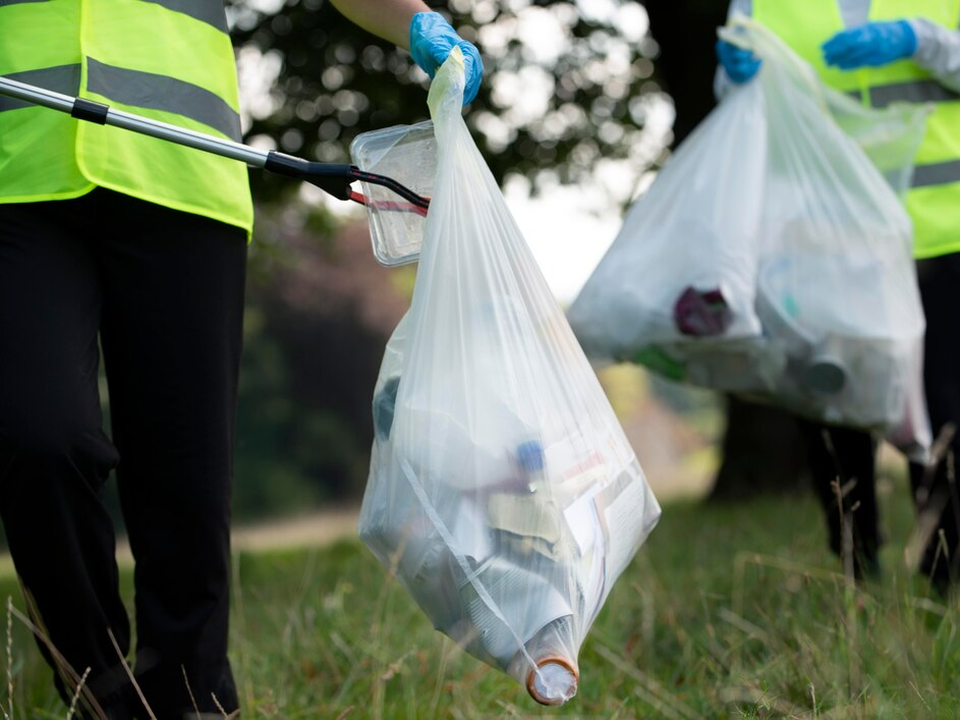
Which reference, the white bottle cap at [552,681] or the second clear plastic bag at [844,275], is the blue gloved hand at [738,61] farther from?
the white bottle cap at [552,681]

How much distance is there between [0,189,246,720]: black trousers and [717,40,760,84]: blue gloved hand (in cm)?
145

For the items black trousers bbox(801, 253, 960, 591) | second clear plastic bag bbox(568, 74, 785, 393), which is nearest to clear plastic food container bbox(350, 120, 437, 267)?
second clear plastic bag bbox(568, 74, 785, 393)

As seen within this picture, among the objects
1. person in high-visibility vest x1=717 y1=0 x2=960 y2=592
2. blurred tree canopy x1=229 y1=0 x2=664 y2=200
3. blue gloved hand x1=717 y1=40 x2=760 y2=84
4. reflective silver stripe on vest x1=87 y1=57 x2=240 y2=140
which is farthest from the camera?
blurred tree canopy x1=229 y1=0 x2=664 y2=200

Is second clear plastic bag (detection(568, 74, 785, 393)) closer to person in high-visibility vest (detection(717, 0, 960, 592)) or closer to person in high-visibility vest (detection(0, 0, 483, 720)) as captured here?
person in high-visibility vest (detection(717, 0, 960, 592))

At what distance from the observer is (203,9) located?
1.76 meters

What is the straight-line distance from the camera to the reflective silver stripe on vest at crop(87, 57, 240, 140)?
164 cm

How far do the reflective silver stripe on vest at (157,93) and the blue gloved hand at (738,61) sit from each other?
4.59 ft

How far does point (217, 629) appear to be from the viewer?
1759 mm

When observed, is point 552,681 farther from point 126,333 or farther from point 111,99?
point 111,99

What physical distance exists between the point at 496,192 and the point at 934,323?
4.48 ft

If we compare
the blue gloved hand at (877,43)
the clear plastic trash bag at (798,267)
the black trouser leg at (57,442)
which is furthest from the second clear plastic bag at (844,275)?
the black trouser leg at (57,442)

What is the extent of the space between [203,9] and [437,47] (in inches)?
15.1

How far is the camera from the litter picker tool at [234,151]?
1.51 metres

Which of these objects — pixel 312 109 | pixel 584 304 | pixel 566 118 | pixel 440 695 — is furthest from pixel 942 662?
pixel 566 118
